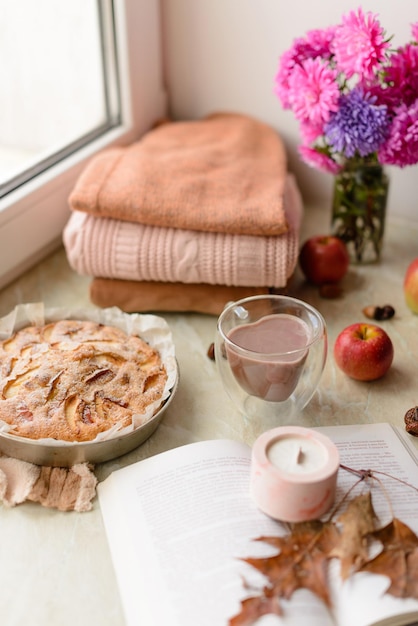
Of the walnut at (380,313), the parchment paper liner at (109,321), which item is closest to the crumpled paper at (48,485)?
the parchment paper liner at (109,321)

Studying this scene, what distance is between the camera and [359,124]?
3.07ft

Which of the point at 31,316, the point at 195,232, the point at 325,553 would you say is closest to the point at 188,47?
the point at 195,232

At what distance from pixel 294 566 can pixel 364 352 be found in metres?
0.32

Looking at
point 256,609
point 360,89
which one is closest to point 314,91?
point 360,89

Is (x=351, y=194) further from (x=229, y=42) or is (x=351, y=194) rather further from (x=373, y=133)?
(x=229, y=42)

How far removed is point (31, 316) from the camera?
930mm

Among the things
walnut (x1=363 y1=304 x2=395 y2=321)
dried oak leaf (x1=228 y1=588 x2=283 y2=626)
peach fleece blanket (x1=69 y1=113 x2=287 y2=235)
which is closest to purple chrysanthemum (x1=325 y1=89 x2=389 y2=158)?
peach fleece blanket (x1=69 y1=113 x2=287 y2=235)

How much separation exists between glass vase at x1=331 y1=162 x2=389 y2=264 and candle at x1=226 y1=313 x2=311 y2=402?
0.31 metres

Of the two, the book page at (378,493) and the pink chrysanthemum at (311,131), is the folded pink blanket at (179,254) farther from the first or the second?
the book page at (378,493)

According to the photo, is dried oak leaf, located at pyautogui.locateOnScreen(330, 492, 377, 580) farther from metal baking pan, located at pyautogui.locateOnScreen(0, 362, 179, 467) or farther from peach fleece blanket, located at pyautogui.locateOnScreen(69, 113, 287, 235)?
peach fleece blanket, located at pyautogui.locateOnScreen(69, 113, 287, 235)

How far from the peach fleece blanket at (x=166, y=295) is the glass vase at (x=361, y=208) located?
0.20 metres

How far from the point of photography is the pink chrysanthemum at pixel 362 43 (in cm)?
90

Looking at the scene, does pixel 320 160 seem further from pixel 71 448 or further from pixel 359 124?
pixel 71 448

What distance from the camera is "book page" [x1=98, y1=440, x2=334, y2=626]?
620 mm
